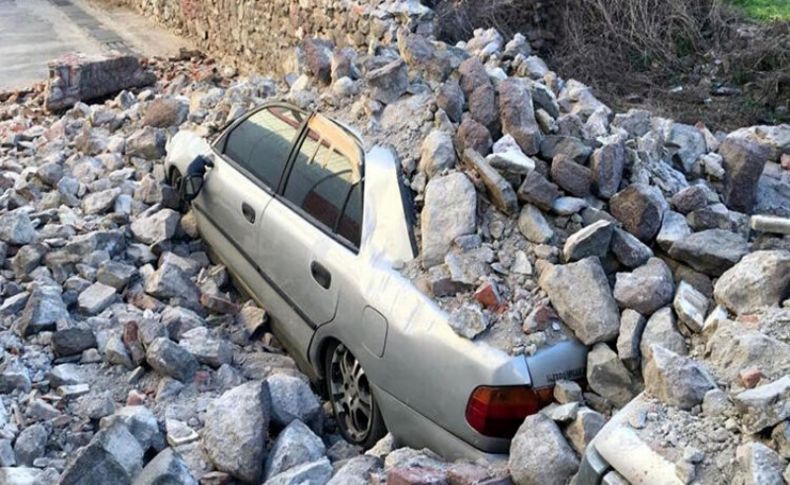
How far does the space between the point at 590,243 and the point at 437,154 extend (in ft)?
3.51

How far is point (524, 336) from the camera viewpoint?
3.85m

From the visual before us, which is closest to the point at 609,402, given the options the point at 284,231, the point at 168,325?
the point at 284,231

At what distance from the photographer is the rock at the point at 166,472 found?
3777mm

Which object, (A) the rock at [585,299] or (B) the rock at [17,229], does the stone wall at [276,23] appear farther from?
(A) the rock at [585,299]

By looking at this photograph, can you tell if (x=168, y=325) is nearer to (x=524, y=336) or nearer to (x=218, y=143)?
(x=218, y=143)

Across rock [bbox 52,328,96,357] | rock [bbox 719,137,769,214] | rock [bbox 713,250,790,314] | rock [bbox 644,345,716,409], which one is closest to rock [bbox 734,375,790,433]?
rock [bbox 644,345,716,409]

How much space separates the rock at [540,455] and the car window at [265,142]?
256cm

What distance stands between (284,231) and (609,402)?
2.25m

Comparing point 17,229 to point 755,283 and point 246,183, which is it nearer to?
point 246,183

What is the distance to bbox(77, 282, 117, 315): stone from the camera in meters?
5.79

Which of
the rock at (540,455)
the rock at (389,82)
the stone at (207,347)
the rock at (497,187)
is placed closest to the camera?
the rock at (540,455)

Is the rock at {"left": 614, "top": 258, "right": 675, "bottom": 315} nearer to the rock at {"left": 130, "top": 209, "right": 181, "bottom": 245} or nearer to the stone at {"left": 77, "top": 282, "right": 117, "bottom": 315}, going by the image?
the stone at {"left": 77, "top": 282, "right": 117, "bottom": 315}

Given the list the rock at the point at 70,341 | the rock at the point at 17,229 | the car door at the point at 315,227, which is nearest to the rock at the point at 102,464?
the car door at the point at 315,227

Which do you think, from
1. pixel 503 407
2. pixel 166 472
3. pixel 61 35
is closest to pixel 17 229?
pixel 166 472
